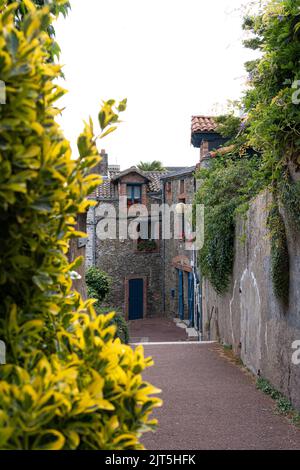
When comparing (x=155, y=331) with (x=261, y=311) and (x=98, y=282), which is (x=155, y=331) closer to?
(x=98, y=282)

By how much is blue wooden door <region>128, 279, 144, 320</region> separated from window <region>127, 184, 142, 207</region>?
3893 mm

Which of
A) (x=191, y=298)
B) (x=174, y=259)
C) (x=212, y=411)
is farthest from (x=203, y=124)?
(x=212, y=411)

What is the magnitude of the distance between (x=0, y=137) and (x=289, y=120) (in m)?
4.92

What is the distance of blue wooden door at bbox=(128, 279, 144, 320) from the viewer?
2302 centimetres

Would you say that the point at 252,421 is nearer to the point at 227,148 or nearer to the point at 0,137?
the point at 0,137

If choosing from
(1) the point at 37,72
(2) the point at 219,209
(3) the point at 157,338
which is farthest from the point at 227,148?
(1) the point at 37,72

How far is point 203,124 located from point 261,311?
8.80 meters

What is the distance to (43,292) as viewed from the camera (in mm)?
1875

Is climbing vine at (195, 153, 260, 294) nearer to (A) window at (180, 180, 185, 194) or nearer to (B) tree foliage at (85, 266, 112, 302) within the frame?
(B) tree foliage at (85, 266, 112, 302)

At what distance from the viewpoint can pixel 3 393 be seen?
1584mm

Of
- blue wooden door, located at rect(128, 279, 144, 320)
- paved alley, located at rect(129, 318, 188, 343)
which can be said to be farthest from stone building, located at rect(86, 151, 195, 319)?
paved alley, located at rect(129, 318, 188, 343)

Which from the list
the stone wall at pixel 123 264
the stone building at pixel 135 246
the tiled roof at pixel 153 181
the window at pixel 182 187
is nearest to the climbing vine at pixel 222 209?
the window at pixel 182 187

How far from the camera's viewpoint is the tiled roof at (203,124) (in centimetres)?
1492
